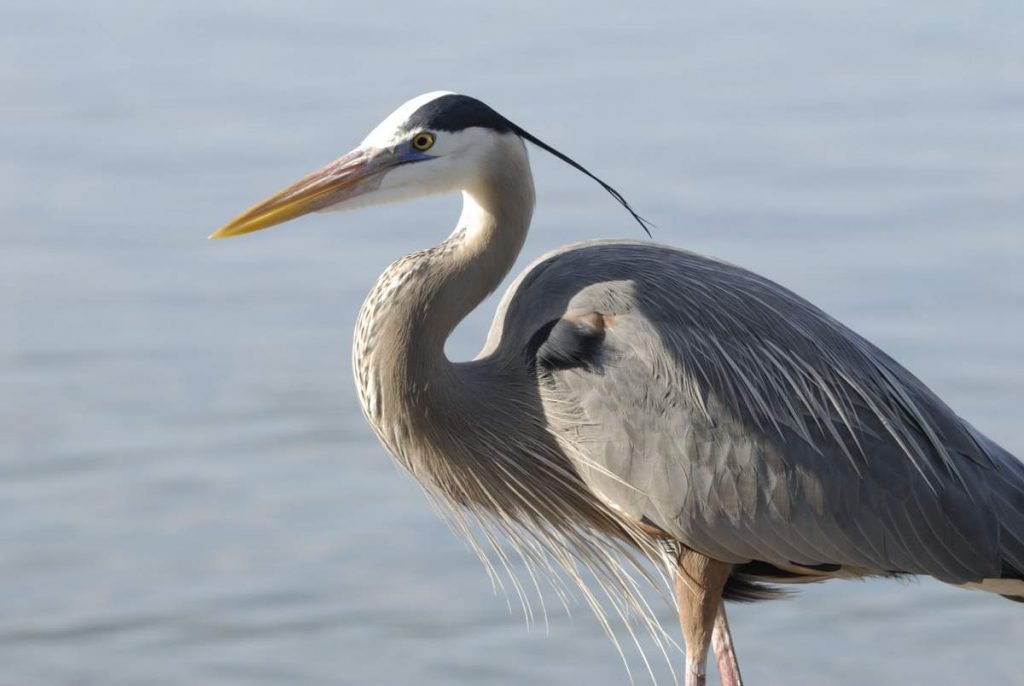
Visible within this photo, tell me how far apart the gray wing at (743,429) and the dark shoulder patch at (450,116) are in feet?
1.45

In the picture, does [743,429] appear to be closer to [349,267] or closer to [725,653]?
[725,653]

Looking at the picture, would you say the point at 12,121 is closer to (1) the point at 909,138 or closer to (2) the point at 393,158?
(1) the point at 909,138

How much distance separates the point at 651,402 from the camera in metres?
4.77

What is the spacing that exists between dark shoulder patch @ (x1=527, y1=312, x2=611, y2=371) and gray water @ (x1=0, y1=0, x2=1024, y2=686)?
4.63 ft

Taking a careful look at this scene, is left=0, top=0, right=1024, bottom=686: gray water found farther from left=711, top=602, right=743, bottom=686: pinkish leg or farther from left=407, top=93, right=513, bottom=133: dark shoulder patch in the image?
left=407, top=93, right=513, bottom=133: dark shoulder patch

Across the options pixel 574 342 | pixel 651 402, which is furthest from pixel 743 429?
pixel 574 342

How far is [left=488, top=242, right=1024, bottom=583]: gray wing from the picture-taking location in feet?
15.7

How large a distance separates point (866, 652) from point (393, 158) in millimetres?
2367

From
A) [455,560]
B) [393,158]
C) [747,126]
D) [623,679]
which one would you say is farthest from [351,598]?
[747,126]

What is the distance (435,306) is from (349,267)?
303 cm

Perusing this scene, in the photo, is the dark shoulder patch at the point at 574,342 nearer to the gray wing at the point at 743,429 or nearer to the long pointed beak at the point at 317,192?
the gray wing at the point at 743,429

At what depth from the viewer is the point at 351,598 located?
20.5 feet

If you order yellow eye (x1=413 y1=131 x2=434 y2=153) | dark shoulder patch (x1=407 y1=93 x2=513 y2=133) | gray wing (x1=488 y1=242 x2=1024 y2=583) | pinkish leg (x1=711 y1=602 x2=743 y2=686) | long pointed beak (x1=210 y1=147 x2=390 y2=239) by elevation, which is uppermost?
dark shoulder patch (x1=407 y1=93 x2=513 y2=133)

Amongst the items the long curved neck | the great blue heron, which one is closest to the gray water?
the great blue heron
